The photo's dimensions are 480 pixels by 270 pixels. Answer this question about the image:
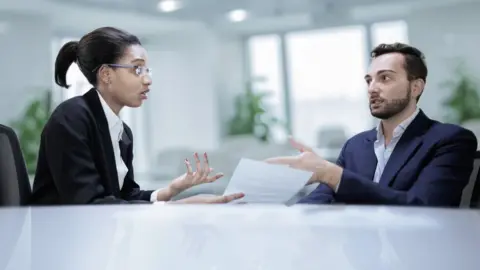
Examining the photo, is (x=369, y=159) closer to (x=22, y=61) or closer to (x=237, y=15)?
(x=237, y=15)

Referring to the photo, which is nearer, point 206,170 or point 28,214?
point 206,170

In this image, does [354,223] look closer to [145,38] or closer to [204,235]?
[204,235]

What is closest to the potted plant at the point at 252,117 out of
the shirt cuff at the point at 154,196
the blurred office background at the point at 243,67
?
the blurred office background at the point at 243,67

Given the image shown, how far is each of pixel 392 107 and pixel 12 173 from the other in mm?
844

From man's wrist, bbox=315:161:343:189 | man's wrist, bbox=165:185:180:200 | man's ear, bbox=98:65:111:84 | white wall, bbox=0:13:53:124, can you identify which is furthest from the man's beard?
white wall, bbox=0:13:53:124

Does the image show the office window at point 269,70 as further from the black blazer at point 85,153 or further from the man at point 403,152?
the black blazer at point 85,153

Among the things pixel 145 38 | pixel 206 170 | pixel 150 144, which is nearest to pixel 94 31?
pixel 145 38

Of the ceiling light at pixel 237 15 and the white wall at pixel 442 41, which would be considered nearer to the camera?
the white wall at pixel 442 41

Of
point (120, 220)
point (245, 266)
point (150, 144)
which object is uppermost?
point (150, 144)

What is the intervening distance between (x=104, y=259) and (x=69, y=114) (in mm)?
320

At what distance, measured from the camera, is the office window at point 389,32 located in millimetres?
1021

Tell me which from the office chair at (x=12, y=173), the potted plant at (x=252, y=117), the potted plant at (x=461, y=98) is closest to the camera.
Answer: the potted plant at (x=461, y=98)

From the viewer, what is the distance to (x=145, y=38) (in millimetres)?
1117

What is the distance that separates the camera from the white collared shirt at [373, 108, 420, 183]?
1039 millimetres
